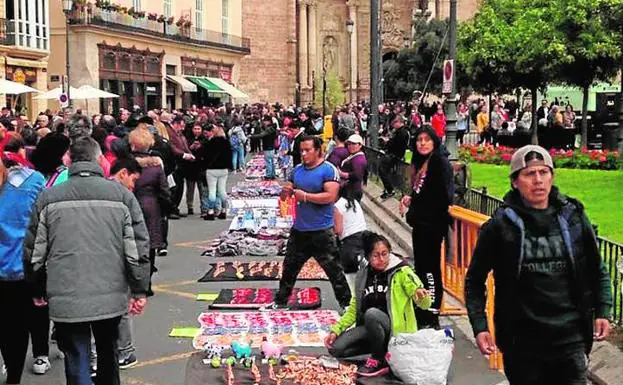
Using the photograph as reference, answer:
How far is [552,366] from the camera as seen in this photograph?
15.6 ft

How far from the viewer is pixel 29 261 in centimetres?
597

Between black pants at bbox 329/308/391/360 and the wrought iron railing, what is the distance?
1.27m

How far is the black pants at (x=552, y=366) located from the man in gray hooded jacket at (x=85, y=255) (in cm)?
240

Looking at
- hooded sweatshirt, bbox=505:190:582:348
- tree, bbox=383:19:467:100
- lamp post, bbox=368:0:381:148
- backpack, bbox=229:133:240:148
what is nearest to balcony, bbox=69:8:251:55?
tree, bbox=383:19:467:100

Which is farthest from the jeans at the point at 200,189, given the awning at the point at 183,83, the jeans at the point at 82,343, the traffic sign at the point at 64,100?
the awning at the point at 183,83

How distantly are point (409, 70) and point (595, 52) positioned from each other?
29337 mm

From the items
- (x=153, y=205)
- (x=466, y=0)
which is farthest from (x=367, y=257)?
(x=466, y=0)

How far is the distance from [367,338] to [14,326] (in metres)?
2.62

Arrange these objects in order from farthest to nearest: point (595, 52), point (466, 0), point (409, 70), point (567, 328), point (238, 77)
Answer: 1. point (466, 0)
2. point (238, 77)
3. point (409, 70)
4. point (595, 52)
5. point (567, 328)

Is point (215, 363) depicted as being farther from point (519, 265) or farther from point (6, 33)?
point (6, 33)

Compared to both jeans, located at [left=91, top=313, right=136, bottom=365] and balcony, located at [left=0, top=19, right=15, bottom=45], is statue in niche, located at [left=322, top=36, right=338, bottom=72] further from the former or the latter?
jeans, located at [left=91, top=313, right=136, bottom=365]

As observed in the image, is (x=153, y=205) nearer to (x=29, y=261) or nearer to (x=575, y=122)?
(x=29, y=261)

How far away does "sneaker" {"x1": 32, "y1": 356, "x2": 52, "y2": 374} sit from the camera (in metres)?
7.60

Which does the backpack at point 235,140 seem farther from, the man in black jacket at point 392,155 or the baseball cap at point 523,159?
the baseball cap at point 523,159
